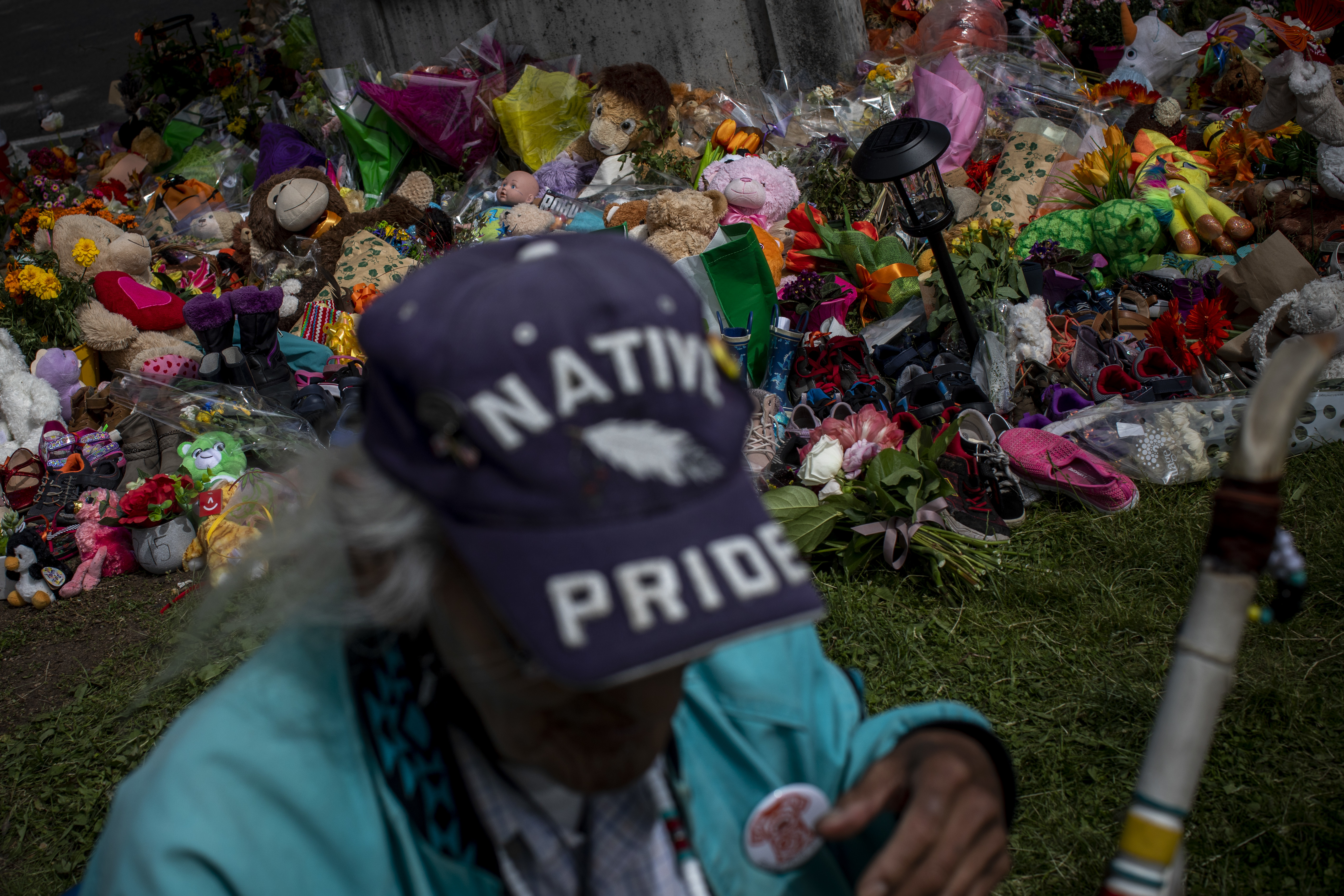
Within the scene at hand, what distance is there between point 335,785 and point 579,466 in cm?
51

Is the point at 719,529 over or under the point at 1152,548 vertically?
over

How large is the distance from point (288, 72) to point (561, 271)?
8.38 meters

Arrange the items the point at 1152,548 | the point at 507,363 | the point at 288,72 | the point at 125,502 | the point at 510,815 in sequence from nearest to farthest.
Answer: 1. the point at 507,363
2. the point at 510,815
3. the point at 1152,548
4. the point at 125,502
5. the point at 288,72

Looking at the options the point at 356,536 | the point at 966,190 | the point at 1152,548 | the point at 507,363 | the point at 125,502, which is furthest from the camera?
the point at 966,190

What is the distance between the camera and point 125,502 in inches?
151

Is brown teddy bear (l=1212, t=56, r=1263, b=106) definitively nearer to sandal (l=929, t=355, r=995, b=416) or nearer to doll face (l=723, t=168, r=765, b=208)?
doll face (l=723, t=168, r=765, b=208)

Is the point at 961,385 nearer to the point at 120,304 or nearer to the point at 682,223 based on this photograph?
the point at 682,223

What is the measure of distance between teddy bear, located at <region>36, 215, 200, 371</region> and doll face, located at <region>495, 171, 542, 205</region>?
213 cm

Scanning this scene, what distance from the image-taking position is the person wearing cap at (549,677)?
28.4 inches

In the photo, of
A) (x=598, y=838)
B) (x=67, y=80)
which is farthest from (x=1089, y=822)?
(x=67, y=80)

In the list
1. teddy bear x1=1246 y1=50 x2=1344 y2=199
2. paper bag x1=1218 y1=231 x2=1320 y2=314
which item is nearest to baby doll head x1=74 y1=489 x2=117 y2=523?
paper bag x1=1218 y1=231 x2=1320 y2=314

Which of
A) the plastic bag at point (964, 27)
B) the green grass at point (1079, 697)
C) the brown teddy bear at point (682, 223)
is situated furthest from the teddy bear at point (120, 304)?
the plastic bag at point (964, 27)

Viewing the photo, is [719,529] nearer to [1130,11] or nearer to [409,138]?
[409,138]

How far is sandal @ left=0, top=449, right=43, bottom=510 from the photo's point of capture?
433cm
